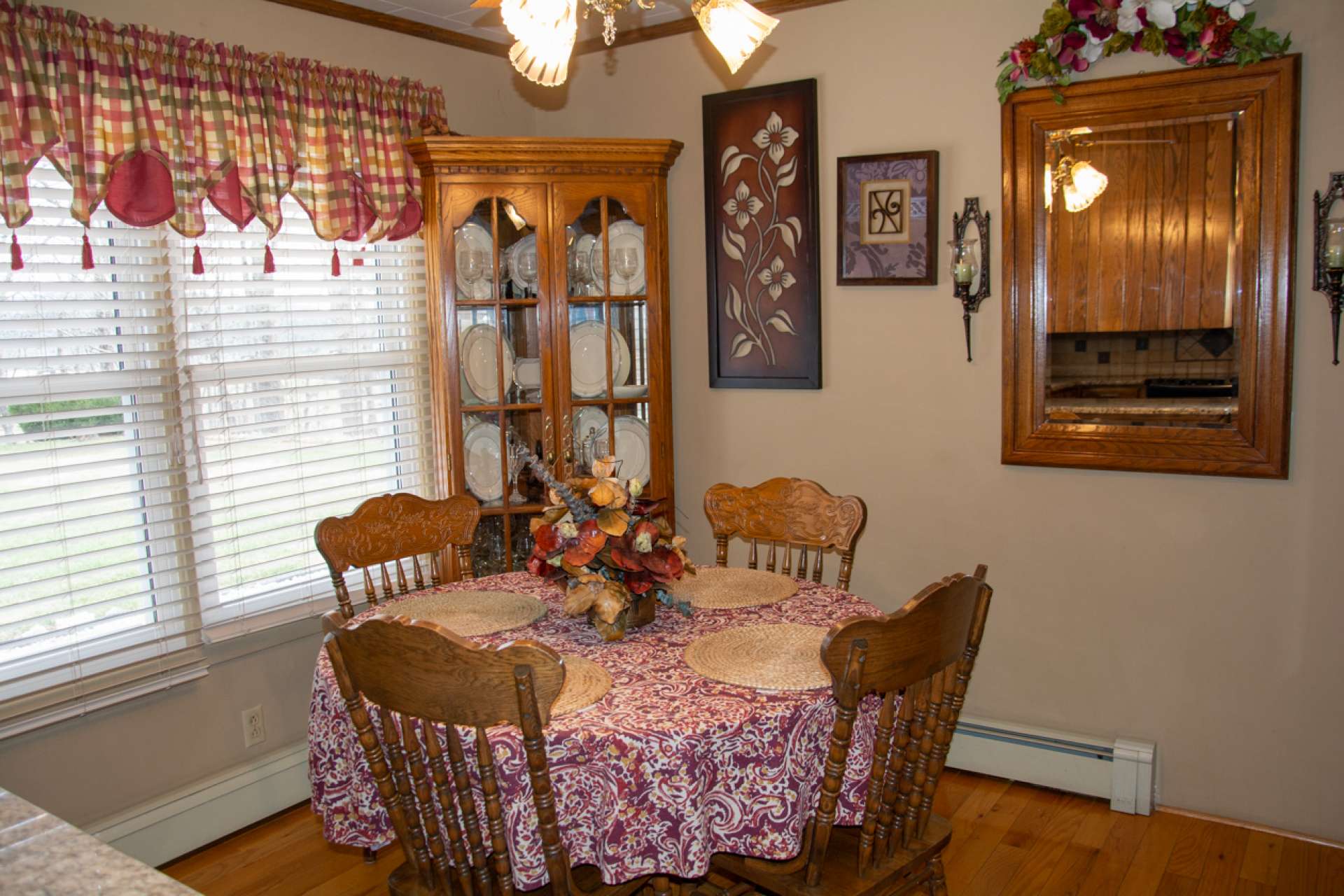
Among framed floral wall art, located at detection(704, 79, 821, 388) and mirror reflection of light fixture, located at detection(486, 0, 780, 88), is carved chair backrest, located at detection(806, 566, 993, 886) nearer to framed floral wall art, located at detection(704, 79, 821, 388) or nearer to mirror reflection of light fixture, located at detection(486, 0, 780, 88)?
mirror reflection of light fixture, located at detection(486, 0, 780, 88)

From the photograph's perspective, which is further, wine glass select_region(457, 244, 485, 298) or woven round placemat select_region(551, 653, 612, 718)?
wine glass select_region(457, 244, 485, 298)

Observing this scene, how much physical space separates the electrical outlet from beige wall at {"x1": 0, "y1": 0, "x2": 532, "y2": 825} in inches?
0.6

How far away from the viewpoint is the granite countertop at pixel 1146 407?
8.90 feet

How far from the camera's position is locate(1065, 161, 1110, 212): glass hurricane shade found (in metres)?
2.82

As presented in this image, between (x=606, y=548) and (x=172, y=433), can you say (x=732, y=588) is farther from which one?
(x=172, y=433)

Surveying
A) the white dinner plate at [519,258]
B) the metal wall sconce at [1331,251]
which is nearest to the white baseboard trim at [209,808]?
the white dinner plate at [519,258]

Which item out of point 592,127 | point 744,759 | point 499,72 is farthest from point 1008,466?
point 499,72

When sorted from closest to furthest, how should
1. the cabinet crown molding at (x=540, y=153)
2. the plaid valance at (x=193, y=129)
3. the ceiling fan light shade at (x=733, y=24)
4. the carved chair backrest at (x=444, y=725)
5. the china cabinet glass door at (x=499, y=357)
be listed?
the carved chair backrest at (x=444, y=725) < the ceiling fan light shade at (x=733, y=24) < the plaid valance at (x=193, y=129) < the cabinet crown molding at (x=540, y=153) < the china cabinet glass door at (x=499, y=357)

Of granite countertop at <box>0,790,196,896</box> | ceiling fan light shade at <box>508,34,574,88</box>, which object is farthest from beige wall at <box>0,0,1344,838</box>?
granite countertop at <box>0,790,196,896</box>

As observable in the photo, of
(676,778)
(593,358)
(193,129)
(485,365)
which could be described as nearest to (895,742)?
(676,778)

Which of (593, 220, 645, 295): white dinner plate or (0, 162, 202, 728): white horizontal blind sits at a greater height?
(593, 220, 645, 295): white dinner plate

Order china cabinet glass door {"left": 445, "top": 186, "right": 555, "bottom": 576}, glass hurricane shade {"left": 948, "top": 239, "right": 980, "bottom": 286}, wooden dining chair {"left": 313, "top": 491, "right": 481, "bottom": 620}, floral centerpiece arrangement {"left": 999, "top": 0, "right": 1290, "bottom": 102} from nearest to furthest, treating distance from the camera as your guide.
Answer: floral centerpiece arrangement {"left": 999, "top": 0, "right": 1290, "bottom": 102}, wooden dining chair {"left": 313, "top": 491, "right": 481, "bottom": 620}, glass hurricane shade {"left": 948, "top": 239, "right": 980, "bottom": 286}, china cabinet glass door {"left": 445, "top": 186, "right": 555, "bottom": 576}

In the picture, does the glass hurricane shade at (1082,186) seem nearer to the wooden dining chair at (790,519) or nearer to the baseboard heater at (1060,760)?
the wooden dining chair at (790,519)

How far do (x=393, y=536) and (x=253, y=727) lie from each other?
31.4 inches
